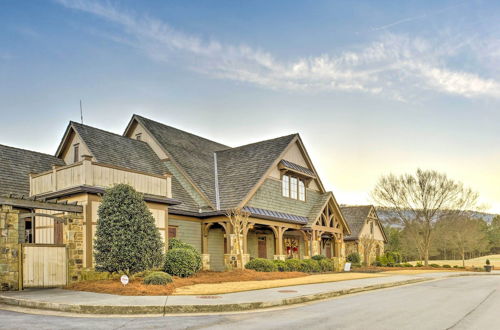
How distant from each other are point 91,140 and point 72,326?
15.5m

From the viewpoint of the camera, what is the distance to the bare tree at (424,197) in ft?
152

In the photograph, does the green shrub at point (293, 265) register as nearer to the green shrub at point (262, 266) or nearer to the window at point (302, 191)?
the green shrub at point (262, 266)

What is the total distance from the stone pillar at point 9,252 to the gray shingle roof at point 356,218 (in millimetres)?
37949

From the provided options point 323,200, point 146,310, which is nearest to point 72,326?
point 146,310

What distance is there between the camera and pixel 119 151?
2552 cm

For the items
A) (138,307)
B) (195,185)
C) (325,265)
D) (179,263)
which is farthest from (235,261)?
(138,307)

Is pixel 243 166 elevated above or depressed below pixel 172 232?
above

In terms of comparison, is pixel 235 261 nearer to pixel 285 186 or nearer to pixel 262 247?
pixel 262 247

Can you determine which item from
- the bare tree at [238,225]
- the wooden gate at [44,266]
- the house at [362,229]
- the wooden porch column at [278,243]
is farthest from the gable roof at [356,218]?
the wooden gate at [44,266]

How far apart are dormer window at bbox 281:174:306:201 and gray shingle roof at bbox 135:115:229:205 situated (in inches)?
186

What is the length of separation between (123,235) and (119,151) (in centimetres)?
922

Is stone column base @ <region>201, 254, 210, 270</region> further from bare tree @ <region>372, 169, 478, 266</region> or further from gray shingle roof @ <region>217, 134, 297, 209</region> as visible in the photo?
bare tree @ <region>372, 169, 478, 266</region>

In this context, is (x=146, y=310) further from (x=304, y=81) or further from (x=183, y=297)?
(x=304, y=81)

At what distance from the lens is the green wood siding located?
25.3 m
